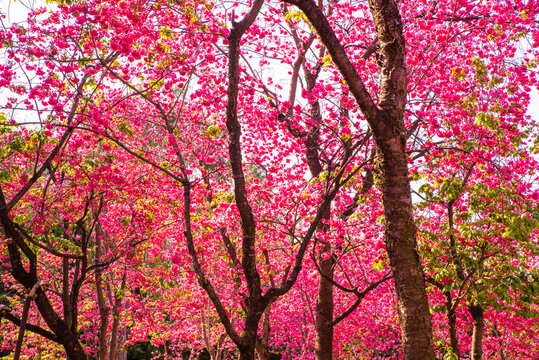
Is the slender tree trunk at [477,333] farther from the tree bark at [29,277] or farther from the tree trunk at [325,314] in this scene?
the tree bark at [29,277]

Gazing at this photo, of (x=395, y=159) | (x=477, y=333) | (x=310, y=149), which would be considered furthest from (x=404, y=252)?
(x=477, y=333)

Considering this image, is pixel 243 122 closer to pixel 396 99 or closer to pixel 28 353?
pixel 396 99

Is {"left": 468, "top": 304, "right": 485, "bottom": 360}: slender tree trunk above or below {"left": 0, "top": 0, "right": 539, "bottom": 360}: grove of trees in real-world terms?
below

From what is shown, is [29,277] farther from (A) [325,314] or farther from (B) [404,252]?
(B) [404,252]

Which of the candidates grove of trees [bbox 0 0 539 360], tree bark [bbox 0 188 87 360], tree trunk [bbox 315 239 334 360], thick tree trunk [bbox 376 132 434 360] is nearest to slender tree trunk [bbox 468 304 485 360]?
grove of trees [bbox 0 0 539 360]

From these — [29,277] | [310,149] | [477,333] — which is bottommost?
[477,333]

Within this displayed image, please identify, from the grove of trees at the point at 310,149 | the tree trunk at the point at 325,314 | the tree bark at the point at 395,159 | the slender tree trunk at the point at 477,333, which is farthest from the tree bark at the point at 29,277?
the slender tree trunk at the point at 477,333

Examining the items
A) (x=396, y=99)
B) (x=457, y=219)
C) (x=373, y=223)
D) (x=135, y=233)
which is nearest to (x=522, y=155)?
(x=457, y=219)

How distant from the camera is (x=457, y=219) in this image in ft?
25.4

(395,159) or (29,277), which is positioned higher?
(395,159)

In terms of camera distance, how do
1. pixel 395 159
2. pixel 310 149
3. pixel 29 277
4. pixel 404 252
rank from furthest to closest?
pixel 310 149 < pixel 29 277 < pixel 395 159 < pixel 404 252

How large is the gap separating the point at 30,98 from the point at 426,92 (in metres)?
7.60

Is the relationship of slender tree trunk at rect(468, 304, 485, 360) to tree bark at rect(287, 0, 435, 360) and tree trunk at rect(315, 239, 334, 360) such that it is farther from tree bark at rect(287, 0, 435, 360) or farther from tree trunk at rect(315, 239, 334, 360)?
tree bark at rect(287, 0, 435, 360)

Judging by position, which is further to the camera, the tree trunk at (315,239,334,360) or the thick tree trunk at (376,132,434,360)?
the tree trunk at (315,239,334,360)
